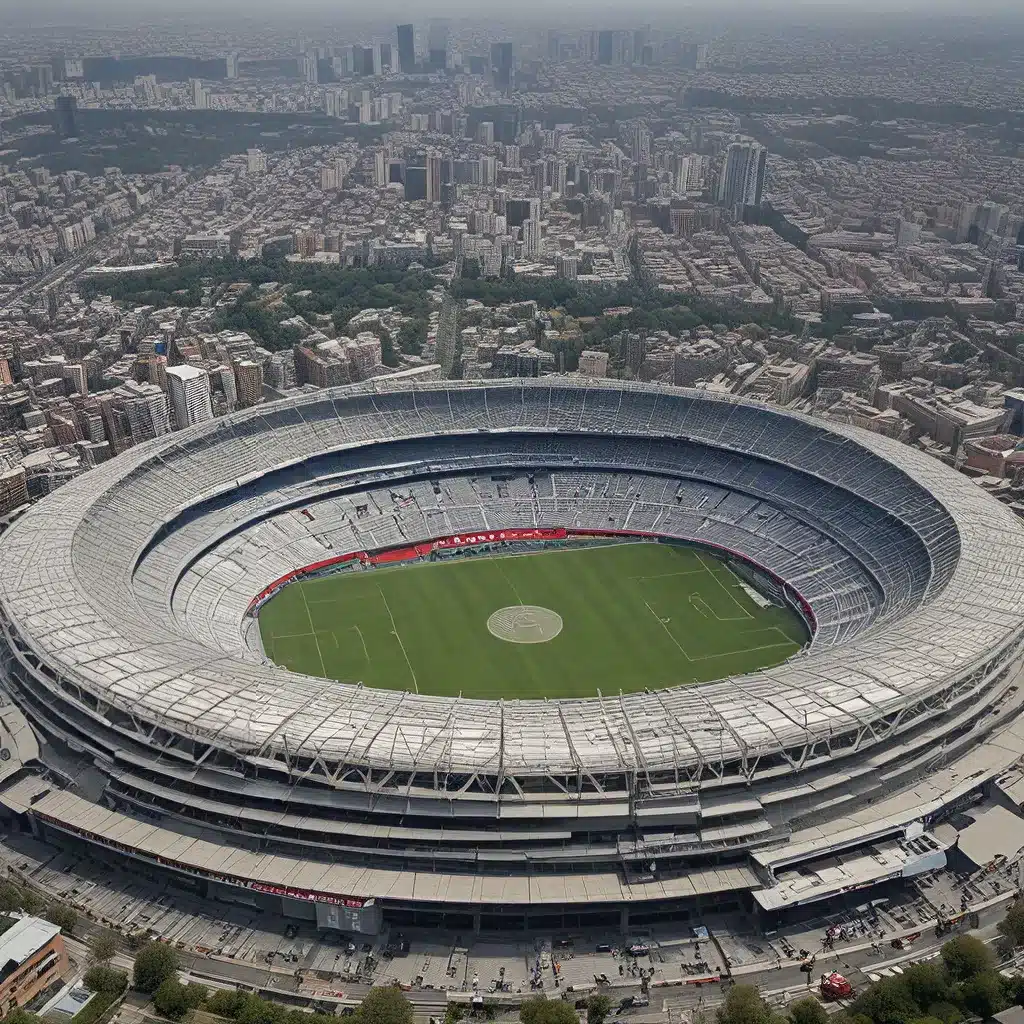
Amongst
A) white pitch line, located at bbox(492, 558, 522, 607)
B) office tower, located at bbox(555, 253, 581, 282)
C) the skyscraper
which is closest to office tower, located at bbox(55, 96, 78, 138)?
the skyscraper

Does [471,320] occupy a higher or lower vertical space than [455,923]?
lower

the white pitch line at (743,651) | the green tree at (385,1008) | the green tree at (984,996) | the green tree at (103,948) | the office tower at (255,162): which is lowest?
the office tower at (255,162)

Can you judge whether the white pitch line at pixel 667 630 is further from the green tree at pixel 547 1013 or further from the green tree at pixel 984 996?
the green tree at pixel 547 1013

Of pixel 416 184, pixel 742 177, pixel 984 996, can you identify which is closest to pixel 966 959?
pixel 984 996

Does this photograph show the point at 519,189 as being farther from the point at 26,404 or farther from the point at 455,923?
the point at 455,923

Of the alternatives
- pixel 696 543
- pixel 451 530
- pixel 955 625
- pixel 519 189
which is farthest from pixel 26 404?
pixel 519 189

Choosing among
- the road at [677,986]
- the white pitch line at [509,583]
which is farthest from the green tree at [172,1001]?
the white pitch line at [509,583]
